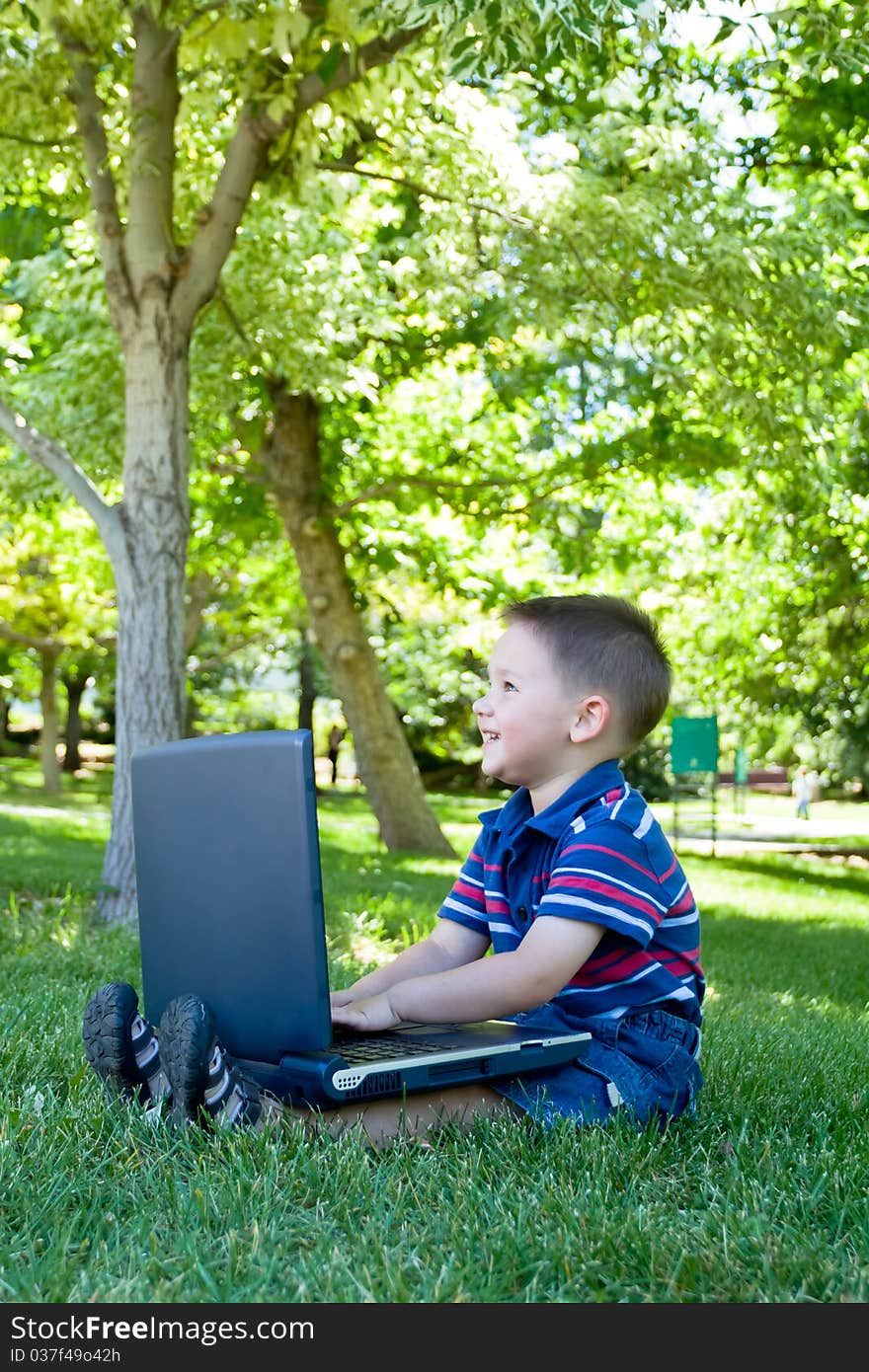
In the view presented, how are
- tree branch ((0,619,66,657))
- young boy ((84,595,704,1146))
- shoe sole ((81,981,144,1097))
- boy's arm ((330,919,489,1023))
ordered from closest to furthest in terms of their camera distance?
1. shoe sole ((81,981,144,1097))
2. young boy ((84,595,704,1146))
3. boy's arm ((330,919,489,1023))
4. tree branch ((0,619,66,657))

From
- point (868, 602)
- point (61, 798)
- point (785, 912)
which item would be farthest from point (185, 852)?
point (61, 798)

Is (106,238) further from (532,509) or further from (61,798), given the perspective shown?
(61,798)

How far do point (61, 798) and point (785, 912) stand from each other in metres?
18.0

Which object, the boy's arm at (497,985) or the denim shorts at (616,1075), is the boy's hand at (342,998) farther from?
the denim shorts at (616,1075)

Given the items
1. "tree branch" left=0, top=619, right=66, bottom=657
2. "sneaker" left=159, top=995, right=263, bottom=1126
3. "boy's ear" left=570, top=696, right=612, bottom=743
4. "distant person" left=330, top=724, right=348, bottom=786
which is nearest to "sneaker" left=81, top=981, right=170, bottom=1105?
"sneaker" left=159, top=995, right=263, bottom=1126

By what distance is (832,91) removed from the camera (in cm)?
1066

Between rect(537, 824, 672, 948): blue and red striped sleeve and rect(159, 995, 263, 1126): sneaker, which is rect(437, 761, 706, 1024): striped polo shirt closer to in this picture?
rect(537, 824, 672, 948): blue and red striped sleeve

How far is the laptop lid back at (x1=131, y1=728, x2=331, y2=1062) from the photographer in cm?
266

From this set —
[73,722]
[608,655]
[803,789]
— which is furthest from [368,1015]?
[73,722]

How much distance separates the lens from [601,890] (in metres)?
2.90

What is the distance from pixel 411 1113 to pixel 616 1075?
1.54 feet

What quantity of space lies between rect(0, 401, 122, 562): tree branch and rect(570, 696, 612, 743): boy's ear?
477 cm

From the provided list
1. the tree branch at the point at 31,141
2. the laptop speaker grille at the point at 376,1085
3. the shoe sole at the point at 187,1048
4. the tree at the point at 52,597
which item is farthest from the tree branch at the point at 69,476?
the tree at the point at 52,597

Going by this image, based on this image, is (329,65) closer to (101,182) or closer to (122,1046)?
(101,182)
